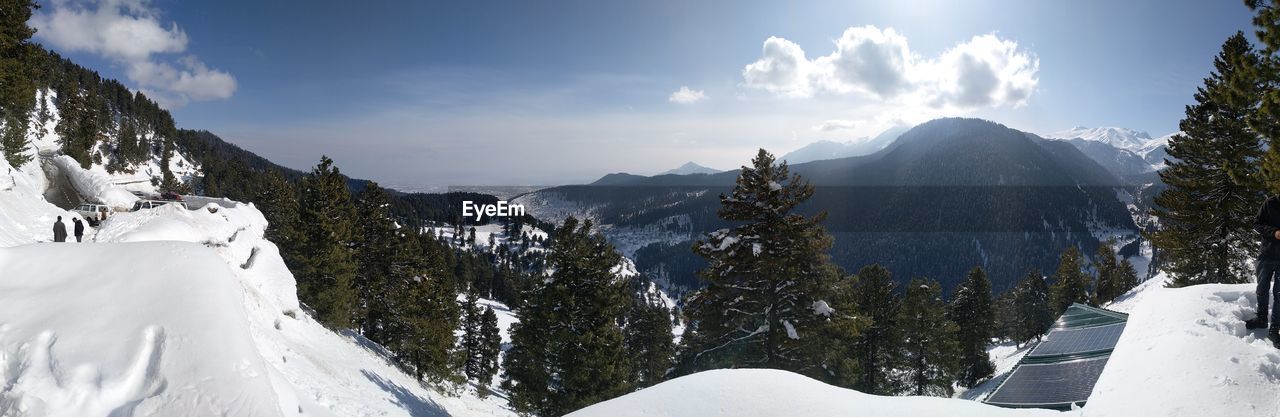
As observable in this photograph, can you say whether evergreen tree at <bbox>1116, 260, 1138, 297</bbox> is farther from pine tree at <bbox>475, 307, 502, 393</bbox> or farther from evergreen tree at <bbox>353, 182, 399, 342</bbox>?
evergreen tree at <bbox>353, 182, 399, 342</bbox>

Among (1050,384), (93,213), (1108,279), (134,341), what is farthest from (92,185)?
(1108,279)

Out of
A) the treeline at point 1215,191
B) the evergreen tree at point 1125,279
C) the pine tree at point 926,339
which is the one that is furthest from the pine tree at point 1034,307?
the treeline at point 1215,191

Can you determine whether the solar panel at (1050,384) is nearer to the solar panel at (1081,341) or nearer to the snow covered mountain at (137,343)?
the solar panel at (1081,341)

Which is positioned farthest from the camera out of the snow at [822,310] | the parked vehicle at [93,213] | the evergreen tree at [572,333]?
the parked vehicle at [93,213]

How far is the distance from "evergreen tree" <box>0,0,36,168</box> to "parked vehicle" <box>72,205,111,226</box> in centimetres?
386

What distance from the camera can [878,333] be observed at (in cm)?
2933

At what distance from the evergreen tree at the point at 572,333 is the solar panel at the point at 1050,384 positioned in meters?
12.3

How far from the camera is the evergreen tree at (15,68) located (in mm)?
29606

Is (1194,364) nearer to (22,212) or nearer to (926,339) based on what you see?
(926,339)

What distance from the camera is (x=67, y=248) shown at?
11070 millimetres

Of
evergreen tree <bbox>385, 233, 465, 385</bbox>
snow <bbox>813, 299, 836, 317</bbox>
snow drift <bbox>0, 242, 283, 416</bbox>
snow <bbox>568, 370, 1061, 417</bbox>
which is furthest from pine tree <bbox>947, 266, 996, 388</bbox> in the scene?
snow drift <bbox>0, 242, 283, 416</bbox>

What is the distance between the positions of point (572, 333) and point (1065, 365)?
1427cm

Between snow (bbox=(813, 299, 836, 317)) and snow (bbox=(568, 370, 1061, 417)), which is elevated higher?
snow (bbox=(568, 370, 1061, 417))

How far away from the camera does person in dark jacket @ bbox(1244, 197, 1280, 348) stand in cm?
689
